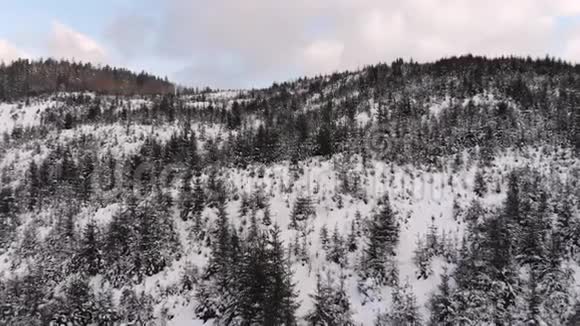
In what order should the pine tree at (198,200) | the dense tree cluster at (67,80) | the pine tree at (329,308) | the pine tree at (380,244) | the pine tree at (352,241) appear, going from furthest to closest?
the dense tree cluster at (67,80), the pine tree at (198,200), the pine tree at (352,241), the pine tree at (380,244), the pine tree at (329,308)

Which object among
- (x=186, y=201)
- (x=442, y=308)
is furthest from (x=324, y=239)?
(x=186, y=201)

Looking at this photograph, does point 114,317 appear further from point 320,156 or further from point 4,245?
point 320,156

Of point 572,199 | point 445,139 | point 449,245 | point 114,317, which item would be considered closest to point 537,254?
point 449,245

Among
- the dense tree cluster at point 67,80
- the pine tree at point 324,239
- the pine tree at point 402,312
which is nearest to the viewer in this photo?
the pine tree at point 402,312

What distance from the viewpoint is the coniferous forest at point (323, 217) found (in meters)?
19.2

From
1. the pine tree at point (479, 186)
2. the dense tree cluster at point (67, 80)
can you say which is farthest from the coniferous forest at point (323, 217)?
the dense tree cluster at point (67, 80)

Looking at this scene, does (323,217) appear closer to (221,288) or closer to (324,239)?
(324,239)

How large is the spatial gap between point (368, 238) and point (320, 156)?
465 inches

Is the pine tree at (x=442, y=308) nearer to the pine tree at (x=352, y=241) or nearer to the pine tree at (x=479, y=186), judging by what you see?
the pine tree at (x=352, y=241)

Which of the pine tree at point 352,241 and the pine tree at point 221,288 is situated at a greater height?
the pine tree at point 352,241

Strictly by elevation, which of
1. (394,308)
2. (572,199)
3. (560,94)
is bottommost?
(394,308)

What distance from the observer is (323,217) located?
25578 mm

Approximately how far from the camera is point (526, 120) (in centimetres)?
3522

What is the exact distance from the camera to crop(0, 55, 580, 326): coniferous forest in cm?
1917
